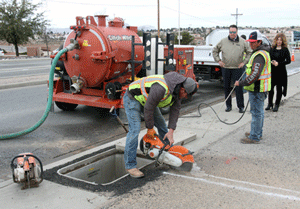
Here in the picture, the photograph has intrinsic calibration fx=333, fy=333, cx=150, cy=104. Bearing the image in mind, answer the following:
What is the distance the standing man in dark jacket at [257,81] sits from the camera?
5441 mm

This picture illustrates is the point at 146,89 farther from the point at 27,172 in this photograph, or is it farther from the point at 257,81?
the point at 257,81

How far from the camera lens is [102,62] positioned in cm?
689

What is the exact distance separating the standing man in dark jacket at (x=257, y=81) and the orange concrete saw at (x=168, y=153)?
5.70ft

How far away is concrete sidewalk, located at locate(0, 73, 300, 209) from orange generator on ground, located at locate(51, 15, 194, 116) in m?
2.01

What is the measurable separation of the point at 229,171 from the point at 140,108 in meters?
1.45

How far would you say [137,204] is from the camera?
353 centimetres

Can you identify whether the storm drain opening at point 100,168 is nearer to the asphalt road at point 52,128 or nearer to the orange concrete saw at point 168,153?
the orange concrete saw at point 168,153

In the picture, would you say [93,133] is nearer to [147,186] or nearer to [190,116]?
[190,116]

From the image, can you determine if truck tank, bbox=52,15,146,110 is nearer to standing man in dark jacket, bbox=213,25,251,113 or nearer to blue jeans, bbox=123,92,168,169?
standing man in dark jacket, bbox=213,25,251,113

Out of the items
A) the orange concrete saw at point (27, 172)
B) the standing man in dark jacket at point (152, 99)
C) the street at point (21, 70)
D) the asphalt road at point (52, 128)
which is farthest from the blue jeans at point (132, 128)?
the street at point (21, 70)

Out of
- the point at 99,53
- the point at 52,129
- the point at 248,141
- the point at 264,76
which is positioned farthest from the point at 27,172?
the point at 264,76

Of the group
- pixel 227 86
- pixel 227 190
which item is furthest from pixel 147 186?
pixel 227 86

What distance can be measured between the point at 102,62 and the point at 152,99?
11.1 feet

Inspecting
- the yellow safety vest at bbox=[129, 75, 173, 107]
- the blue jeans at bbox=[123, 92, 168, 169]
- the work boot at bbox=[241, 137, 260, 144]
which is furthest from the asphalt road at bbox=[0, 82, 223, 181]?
the work boot at bbox=[241, 137, 260, 144]
